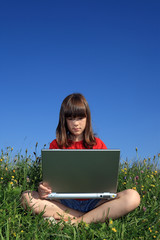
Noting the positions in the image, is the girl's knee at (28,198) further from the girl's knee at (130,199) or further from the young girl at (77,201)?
the girl's knee at (130,199)

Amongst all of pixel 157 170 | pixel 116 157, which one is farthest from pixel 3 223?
pixel 157 170

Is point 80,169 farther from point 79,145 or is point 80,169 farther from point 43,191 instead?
point 79,145

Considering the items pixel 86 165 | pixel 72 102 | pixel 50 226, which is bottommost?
pixel 50 226

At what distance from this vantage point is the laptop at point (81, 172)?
3305 millimetres

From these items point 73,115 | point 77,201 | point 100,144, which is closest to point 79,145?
point 100,144

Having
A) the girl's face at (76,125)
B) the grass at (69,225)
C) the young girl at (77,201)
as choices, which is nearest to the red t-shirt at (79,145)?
the young girl at (77,201)

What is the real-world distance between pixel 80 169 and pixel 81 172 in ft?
0.14

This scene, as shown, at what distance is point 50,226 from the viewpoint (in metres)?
3.59

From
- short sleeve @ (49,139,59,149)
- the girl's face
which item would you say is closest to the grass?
short sleeve @ (49,139,59,149)

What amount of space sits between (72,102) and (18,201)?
1587mm

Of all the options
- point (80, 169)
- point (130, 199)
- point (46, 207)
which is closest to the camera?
point (80, 169)

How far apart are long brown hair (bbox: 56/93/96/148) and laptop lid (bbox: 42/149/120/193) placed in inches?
36.7

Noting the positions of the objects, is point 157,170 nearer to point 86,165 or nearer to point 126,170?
point 126,170

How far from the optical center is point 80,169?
3.38 meters
